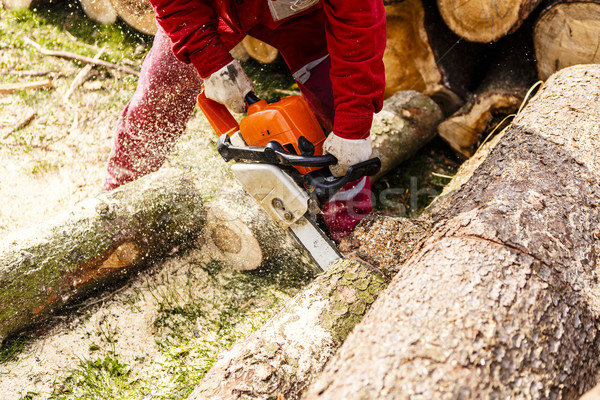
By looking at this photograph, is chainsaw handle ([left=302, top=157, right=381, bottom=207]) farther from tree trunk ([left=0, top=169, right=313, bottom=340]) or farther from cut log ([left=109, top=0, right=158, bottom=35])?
cut log ([left=109, top=0, right=158, bottom=35])

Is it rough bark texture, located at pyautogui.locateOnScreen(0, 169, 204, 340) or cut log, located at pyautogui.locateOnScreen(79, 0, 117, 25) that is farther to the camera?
cut log, located at pyautogui.locateOnScreen(79, 0, 117, 25)

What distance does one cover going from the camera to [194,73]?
251 centimetres

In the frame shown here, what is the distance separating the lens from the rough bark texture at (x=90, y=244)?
1.93 m

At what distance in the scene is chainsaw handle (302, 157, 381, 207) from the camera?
67.9 inches

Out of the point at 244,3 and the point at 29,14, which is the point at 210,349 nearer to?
the point at 244,3

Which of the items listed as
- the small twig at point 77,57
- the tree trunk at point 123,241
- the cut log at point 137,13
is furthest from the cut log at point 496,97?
the small twig at point 77,57

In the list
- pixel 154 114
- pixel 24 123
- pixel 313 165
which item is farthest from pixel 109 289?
pixel 24 123

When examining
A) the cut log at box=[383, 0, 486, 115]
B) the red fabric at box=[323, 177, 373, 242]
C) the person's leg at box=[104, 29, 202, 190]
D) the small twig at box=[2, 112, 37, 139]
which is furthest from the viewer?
the small twig at box=[2, 112, 37, 139]

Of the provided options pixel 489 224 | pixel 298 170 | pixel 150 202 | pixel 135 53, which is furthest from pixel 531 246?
pixel 135 53

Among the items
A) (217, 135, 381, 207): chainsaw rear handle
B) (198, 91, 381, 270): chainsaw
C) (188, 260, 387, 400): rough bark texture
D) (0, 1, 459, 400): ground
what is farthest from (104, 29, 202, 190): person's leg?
(188, 260, 387, 400): rough bark texture

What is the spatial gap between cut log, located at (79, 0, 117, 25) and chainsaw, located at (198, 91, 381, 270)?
98.5 inches

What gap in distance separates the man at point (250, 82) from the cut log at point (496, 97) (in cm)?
99

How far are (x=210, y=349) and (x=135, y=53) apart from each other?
305 cm

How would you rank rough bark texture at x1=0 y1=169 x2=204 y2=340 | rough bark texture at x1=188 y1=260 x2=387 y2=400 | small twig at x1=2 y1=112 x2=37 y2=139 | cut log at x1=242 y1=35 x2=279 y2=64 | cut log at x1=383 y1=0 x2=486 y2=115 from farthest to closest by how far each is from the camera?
cut log at x1=242 y1=35 x2=279 y2=64
small twig at x1=2 y1=112 x2=37 y2=139
cut log at x1=383 y1=0 x2=486 y2=115
rough bark texture at x1=0 y1=169 x2=204 y2=340
rough bark texture at x1=188 y1=260 x2=387 y2=400
